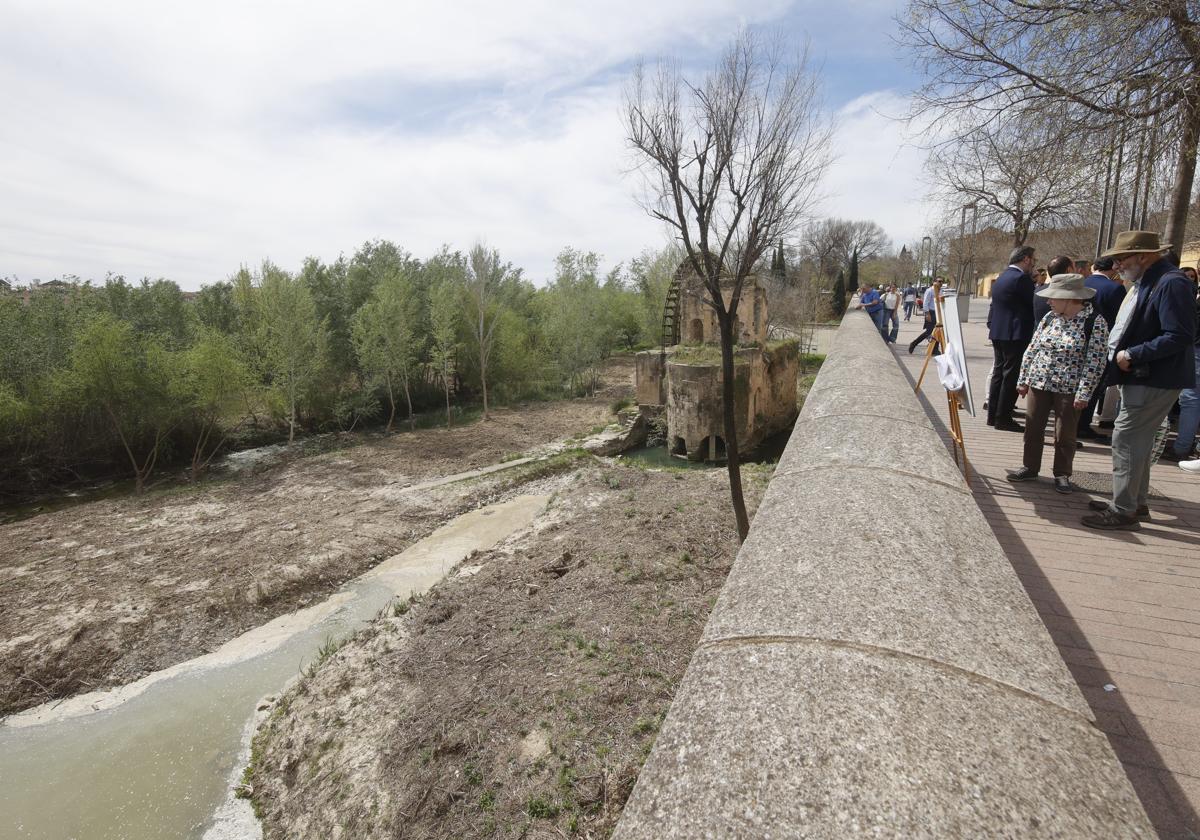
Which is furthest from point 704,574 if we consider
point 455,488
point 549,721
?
point 455,488

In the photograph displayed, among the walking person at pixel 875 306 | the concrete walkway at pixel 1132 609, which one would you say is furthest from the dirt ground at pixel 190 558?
the walking person at pixel 875 306

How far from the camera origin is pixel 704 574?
7.13 metres

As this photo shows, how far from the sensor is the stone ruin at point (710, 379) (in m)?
19.7

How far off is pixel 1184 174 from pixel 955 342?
3683 mm

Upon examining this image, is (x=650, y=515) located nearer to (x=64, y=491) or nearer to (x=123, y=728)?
(x=123, y=728)

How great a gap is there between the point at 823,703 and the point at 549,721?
409cm

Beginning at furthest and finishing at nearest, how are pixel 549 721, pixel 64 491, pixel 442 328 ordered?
pixel 442 328 → pixel 64 491 → pixel 549 721

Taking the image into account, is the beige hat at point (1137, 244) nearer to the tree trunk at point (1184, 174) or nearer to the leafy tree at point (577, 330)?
the tree trunk at point (1184, 174)

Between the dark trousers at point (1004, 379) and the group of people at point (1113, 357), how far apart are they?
0.02 metres

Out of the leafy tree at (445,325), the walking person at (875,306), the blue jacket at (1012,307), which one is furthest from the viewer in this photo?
the leafy tree at (445,325)

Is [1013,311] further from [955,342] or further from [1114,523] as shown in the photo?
[1114,523]

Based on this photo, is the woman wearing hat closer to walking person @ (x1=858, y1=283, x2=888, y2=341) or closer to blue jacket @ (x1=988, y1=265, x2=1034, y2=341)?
blue jacket @ (x1=988, y1=265, x2=1034, y2=341)

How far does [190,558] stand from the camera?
11336 mm

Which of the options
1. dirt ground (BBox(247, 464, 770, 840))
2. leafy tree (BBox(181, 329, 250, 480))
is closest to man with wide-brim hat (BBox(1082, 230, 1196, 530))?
dirt ground (BBox(247, 464, 770, 840))
